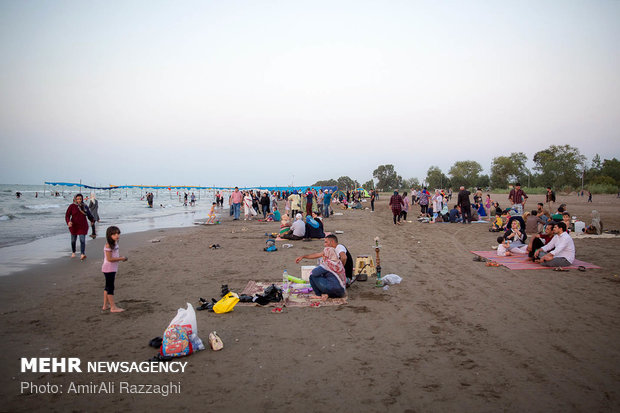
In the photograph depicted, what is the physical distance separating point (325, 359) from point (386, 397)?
98cm

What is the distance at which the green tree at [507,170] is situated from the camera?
72812mm

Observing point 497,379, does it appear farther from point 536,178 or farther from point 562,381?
point 536,178

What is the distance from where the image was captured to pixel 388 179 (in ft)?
297

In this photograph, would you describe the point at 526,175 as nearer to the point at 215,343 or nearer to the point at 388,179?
the point at 388,179

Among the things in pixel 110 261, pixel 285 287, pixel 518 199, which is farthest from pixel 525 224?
pixel 110 261

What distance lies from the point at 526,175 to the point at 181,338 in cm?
8095

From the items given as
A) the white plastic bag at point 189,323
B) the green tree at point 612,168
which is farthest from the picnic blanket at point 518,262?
the green tree at point 612,168

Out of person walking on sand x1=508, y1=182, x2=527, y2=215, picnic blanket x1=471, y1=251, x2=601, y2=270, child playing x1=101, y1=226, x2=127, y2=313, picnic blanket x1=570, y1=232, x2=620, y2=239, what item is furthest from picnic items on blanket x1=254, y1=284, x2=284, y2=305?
person walking on sand x1=508, y1=182, x2=527, y2=215

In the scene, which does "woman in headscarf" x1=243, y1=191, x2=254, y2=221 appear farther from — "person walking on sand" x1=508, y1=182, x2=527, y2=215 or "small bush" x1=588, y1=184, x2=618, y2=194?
"small bush" x1=588, y1=184, x2=618, y2=194

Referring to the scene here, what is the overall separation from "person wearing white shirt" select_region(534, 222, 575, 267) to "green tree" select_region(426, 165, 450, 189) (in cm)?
7332

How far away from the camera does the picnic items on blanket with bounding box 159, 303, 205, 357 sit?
4.25 metres

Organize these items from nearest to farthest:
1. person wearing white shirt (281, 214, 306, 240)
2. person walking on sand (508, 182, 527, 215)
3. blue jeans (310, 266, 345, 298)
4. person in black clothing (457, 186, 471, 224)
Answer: blue jeans (310, 266, 345, 298)
person wearing white shirt (281, 214, 306, 240)
person walking on sand (508, 182, 527, 215)
person in black clothing (457, 186, 471, 224)

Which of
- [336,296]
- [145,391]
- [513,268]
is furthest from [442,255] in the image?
[145,391]

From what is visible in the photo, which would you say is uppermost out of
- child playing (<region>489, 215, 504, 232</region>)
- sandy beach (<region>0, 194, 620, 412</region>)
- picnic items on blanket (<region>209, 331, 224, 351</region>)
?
child playing (<region>489, 215, 504, 232</region>)
